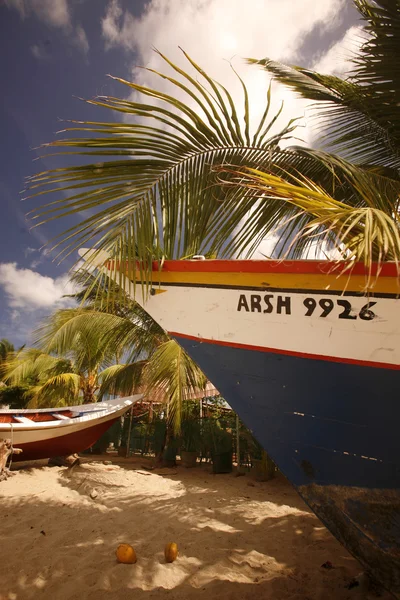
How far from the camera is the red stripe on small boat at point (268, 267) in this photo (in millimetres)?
1778

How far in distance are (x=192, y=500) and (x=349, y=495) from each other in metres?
3.88

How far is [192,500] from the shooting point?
523cm

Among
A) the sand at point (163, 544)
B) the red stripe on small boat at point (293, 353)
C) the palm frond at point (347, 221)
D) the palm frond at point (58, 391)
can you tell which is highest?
the palm frond at point (347, 221)

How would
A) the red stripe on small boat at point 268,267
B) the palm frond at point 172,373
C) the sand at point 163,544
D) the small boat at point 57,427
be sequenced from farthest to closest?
the small boat at point 57,427, the palm frond at point 172,373, the sand at point 163,544, the red stripe on small boat at point 268,267

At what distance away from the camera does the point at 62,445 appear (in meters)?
7.31

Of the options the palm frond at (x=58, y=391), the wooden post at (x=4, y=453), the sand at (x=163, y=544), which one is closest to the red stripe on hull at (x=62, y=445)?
the wooden post at (x=4, y=453)

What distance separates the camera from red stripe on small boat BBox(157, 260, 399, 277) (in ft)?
5.83

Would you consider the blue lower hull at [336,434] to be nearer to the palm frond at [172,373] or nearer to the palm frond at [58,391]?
the palm frond at [172,373]

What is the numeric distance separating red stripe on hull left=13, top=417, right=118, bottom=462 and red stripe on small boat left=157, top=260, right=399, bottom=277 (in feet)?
20.3

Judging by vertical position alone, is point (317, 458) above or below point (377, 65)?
below

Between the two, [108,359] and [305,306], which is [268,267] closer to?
[305,306]

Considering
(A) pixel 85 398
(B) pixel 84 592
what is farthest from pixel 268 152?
(A) pixel 85 398

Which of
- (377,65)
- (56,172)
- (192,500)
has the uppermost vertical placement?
(377,65)

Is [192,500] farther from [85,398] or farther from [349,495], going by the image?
[85,398]
